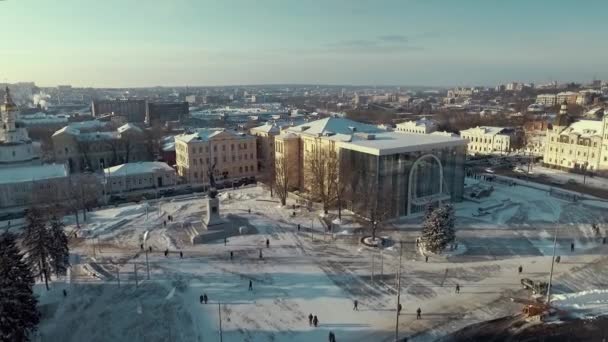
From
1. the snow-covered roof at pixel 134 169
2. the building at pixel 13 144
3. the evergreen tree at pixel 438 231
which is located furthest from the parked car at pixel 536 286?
the building at pixel 13 144

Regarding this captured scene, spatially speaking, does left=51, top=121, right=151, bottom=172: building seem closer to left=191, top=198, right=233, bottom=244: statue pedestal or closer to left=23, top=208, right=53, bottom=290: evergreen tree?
left=191, top=198, right=233, bottom=244: statue pedestal

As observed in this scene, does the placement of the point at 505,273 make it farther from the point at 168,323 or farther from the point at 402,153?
the point at 168,323

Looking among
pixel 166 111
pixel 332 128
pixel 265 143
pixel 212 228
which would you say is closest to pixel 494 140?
pixel 265 143

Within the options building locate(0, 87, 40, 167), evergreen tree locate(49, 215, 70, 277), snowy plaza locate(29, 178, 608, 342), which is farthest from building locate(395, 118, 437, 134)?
evergreen tree locate(49, 215, 70, 277)

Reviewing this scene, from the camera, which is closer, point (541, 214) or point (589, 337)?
point (589, 337)

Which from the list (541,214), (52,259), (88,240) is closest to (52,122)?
(88,240)

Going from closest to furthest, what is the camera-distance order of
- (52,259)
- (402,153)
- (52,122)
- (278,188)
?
(52,259) → (402,153) → (278,188) → (52,122)

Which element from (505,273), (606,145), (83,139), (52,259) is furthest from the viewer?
(83,139)
